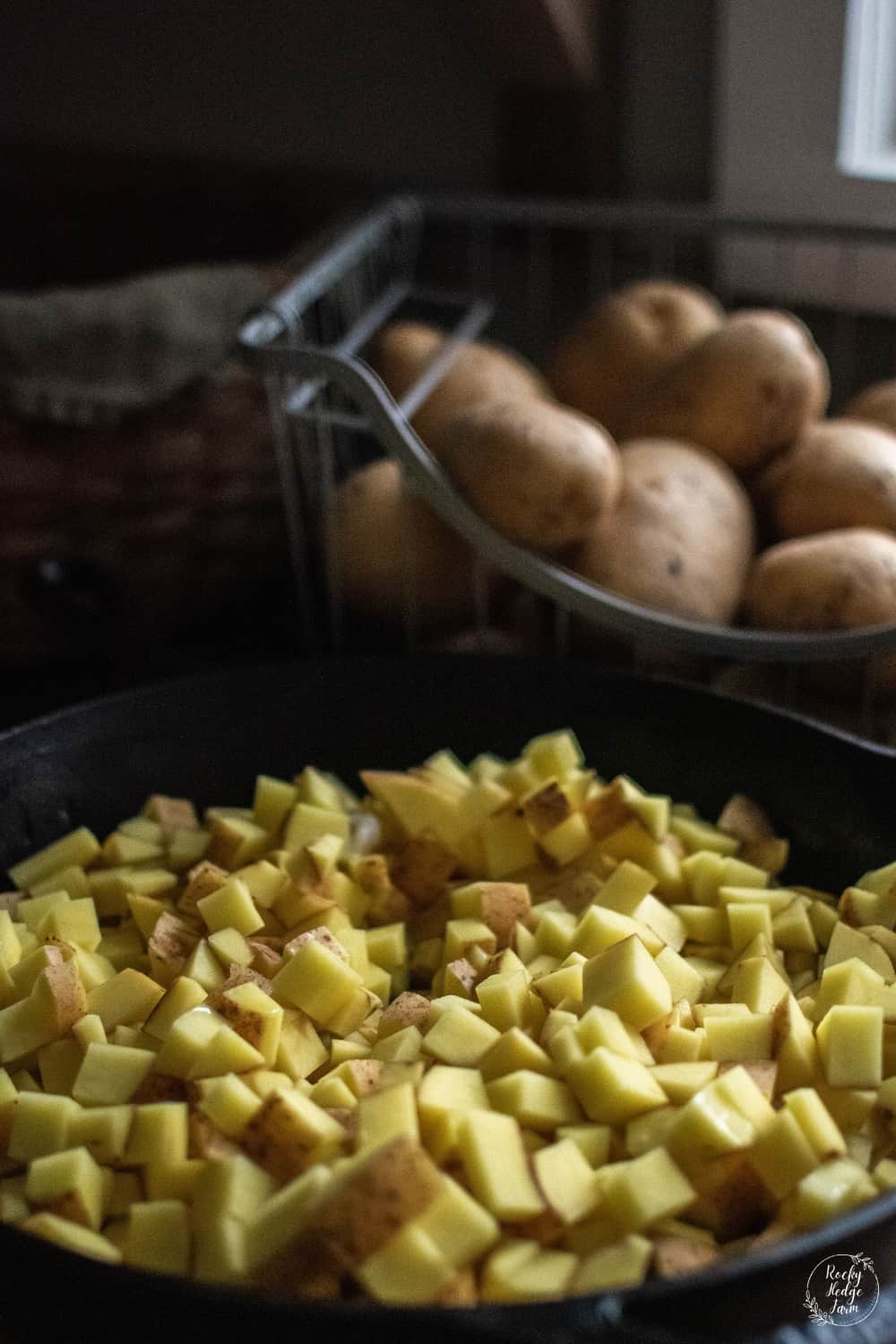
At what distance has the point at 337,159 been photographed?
Result: 1.46 meters

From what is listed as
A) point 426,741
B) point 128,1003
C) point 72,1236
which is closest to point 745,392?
point 426,741

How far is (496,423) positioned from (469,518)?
0.26 ft

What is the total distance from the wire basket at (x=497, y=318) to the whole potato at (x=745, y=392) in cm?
15

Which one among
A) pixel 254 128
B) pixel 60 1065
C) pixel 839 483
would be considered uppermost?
pixel 254 128

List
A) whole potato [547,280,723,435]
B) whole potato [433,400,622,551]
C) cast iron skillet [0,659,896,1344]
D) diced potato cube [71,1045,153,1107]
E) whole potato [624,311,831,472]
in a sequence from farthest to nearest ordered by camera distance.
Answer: whole potato [547,280,723,435] → whole potato [624,311,831,472] → whole potato [433,400,622,551] → cast iron skillet [0,659,896,1344] → diced potato cube [71,1045,153,1107]

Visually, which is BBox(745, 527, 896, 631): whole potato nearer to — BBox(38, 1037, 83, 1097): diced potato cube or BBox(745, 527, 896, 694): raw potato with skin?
BBox(745, 527, 896, 694): raw potato with skin

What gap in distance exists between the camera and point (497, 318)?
4.44 ft

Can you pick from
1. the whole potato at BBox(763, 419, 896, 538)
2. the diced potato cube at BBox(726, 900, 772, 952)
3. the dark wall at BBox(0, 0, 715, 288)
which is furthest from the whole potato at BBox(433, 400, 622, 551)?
the dark wall at BBox(0, 0, 715, 288)

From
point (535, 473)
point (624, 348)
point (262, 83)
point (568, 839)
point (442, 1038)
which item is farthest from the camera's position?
point (262, 83)

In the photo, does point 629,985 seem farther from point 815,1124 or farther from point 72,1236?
point 72,1236

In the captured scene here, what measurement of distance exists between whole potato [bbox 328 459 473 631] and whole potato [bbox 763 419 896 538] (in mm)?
209

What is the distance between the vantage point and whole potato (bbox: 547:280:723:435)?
100 cm

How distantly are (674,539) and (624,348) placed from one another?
0.23m

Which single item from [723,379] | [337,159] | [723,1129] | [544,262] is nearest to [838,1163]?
[723,1129]
